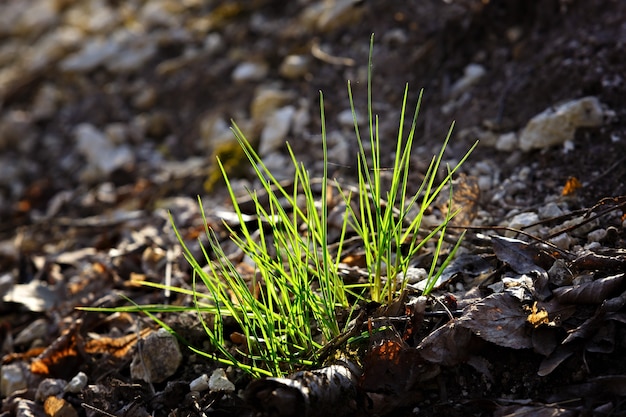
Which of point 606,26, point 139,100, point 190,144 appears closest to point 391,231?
point 606,26

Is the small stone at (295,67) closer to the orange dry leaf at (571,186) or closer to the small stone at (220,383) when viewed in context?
the orange dry leaf at (571,186)

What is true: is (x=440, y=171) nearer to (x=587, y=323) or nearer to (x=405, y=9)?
(x=587, y=323)

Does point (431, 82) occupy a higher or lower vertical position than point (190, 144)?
higher

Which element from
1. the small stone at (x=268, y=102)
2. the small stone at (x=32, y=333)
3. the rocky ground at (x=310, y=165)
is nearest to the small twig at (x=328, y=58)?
the rocky ground at (x=310, y=165)

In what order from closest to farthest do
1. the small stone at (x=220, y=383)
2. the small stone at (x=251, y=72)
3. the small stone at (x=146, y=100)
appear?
1. the small stone at (x=220, y=383)
2. the small stone at (x=251, y=72)
3. the small stone at (x=146, y=100)

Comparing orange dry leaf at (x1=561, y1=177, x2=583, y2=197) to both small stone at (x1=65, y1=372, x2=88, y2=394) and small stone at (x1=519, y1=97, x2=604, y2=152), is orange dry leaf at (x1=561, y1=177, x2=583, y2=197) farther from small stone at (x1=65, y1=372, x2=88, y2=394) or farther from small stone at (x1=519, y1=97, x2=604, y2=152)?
small stone at (x1=65, y1=372, x2=88, y2=394)

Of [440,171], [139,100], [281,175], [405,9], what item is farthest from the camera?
[139,100]
